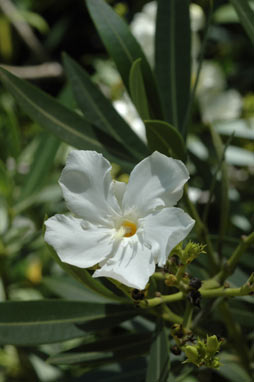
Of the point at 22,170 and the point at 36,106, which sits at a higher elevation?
the point at 36,106

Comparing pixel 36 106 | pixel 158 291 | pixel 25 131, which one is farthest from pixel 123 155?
pixel 25 131

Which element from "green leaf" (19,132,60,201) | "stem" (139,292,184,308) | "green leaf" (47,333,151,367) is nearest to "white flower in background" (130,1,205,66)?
"green leaf" (19,132,60,201)

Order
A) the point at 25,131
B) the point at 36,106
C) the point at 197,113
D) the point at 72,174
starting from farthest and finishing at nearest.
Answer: the point at 25,131
the point at 197,113
the point at 36,106
the point at 72,174

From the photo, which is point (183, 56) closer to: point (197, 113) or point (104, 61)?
point (197, 113)

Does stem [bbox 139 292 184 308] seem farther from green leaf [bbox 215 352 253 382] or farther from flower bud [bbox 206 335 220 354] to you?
green leaf [bbox 215 352 253 382]

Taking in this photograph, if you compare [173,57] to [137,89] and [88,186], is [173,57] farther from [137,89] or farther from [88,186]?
[88,186]

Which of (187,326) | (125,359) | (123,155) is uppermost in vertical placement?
(123,155)

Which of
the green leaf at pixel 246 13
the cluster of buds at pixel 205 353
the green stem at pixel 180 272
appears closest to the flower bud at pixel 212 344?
the cluster of buds at pixel 205 353
